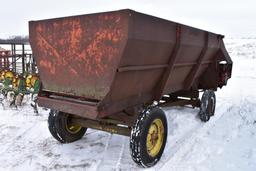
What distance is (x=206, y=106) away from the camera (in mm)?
6270

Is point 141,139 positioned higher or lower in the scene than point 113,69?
lower

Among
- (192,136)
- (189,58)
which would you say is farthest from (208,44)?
(192,136)

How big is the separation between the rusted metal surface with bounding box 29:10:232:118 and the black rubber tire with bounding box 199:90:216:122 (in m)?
1.93

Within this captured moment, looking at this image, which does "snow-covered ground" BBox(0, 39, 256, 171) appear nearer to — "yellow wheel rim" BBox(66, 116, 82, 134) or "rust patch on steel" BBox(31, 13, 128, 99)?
"yellow wheel rim" BBox(66, 116, 82, 134)

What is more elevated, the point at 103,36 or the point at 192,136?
the point at 103,36

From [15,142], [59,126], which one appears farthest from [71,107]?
[15,142]

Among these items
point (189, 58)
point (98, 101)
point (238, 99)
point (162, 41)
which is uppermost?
point (162, 41)

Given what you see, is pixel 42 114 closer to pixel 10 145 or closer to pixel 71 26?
pixel 10 145

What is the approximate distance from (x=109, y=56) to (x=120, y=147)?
189 centimetres

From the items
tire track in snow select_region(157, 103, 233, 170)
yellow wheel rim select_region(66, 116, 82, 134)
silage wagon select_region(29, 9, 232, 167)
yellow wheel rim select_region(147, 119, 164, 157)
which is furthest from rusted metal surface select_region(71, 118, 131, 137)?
tire track in snow select_region(157, 103, 233, 170)

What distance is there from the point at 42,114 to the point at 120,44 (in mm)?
3893

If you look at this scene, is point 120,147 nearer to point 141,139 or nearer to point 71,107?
point 141,139

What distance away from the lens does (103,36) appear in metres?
3.31

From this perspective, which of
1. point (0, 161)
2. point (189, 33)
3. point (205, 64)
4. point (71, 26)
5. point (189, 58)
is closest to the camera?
point (71, 26)
